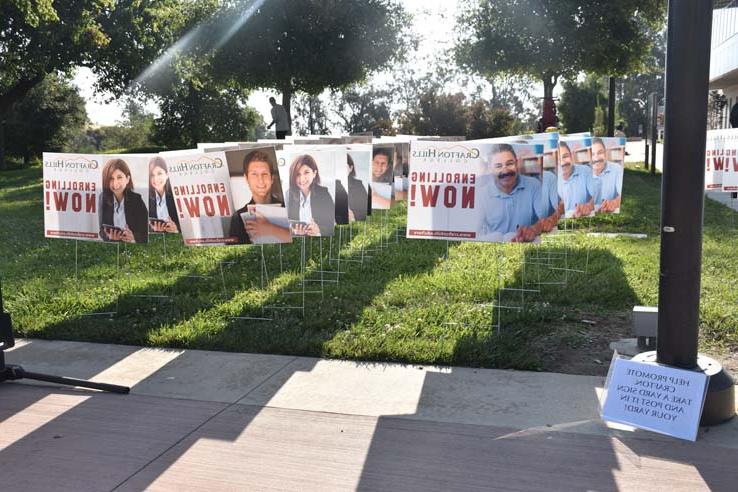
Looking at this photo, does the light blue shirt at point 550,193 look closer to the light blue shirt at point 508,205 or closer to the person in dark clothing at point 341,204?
the light blue shirt at point 508,205

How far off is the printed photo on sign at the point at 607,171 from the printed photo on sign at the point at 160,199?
457 centimetres

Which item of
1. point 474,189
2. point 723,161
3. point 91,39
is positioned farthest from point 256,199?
point 91,39

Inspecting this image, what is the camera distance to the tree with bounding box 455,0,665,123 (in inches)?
955

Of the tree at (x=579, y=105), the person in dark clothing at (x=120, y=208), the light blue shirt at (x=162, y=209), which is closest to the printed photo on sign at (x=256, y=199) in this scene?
the person in dark clothing at (x=120, y=208)

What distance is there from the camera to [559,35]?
80.8 feet

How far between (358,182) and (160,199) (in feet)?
6.89

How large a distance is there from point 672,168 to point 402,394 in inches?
86.2

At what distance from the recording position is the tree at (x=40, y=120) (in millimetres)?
43094

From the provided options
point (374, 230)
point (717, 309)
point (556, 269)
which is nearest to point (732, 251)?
point (556, 269)

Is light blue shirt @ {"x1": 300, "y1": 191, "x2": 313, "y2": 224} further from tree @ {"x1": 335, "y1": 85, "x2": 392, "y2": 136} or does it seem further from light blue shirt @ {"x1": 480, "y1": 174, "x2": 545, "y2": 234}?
tree @ {"x1": 335, "y1": 85, "x2": 392, "y2": 136}

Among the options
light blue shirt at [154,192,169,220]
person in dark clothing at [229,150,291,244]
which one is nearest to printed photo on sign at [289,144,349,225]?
person in dark clothing at [229,150,291,244]

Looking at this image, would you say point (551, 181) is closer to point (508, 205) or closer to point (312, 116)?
point (508, 205)

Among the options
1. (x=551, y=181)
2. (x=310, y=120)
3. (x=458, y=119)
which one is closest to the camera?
(x=551, y=181)

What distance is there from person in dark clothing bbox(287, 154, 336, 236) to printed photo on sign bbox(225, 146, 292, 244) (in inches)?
20.9
